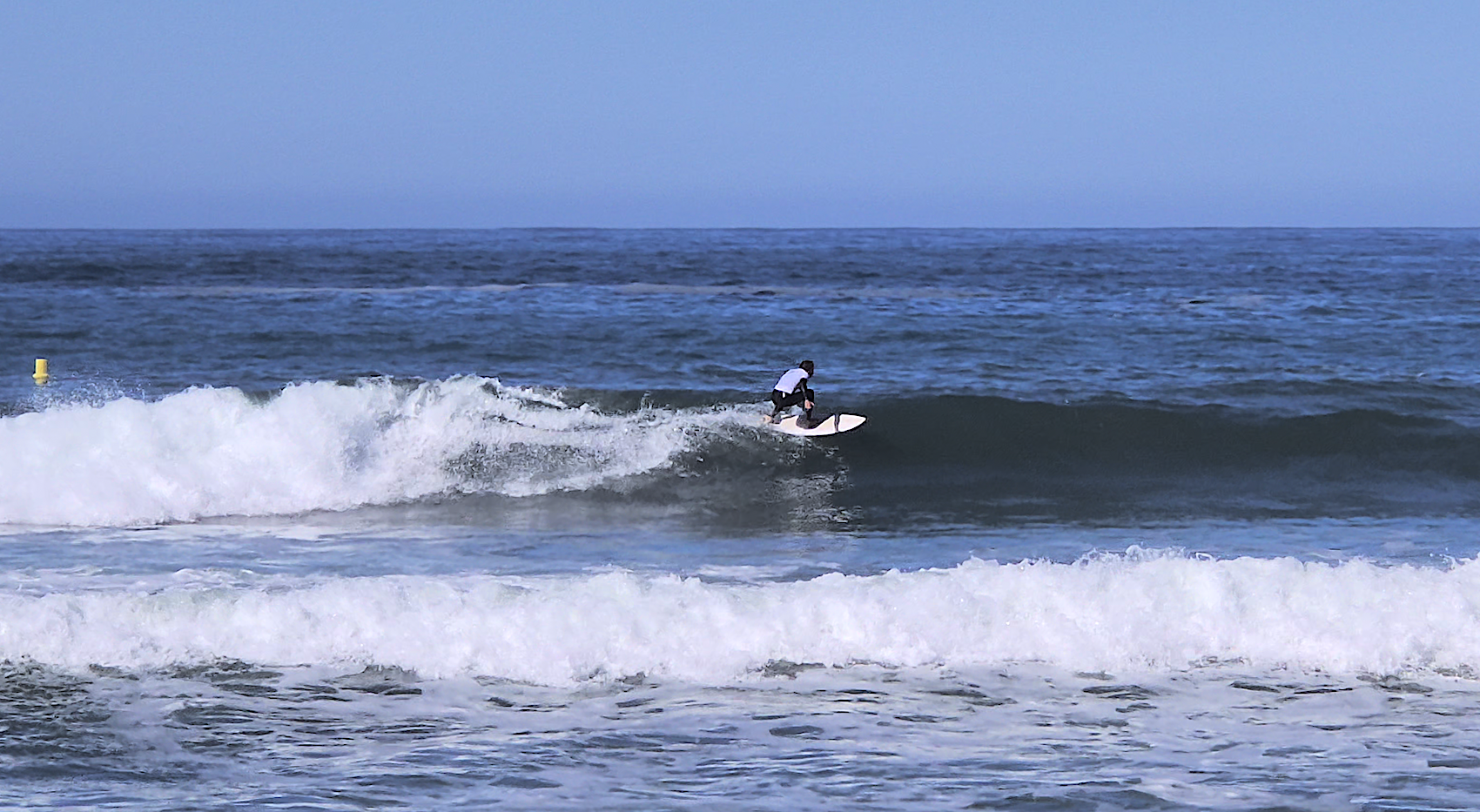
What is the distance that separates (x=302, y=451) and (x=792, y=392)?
5619 millimetres

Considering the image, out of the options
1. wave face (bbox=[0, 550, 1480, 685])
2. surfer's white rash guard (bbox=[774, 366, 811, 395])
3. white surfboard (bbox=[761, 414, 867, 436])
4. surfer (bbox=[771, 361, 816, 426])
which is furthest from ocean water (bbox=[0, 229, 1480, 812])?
surfer's white rash guard (bbox=[774, 366, 811, 395])

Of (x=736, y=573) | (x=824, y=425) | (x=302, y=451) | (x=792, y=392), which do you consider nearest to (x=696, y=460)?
(x=792, y=392)

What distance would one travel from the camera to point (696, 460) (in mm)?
17234

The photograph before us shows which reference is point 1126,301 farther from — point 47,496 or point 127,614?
point 127,614

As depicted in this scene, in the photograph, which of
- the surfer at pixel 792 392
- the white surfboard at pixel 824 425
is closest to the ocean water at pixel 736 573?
the white surfboard at pixel 824 425

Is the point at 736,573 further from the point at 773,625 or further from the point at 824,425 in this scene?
the point at 824,425

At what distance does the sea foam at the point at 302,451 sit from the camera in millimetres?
14578

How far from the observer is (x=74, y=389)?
816 inches

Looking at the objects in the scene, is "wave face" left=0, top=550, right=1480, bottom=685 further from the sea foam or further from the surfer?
the surfer

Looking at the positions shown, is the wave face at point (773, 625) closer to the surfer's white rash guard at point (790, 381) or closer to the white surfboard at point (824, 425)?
the surfer's white rash guard at point (790, 381)

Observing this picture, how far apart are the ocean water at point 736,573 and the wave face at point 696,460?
0.07m

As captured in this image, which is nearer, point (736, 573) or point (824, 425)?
point (736, 573)

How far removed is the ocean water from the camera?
759 centimetres

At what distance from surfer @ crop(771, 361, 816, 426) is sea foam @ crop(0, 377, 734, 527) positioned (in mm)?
1297
